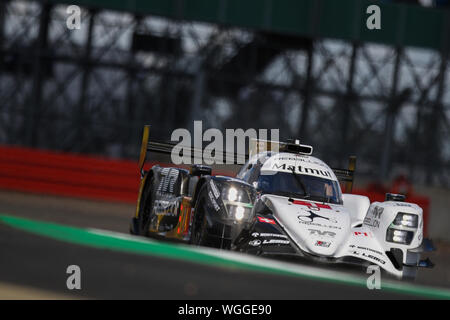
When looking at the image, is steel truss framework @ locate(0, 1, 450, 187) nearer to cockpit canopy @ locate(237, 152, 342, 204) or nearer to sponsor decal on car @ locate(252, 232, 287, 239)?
cockpit canopy @ locate(237, 152, 342, 204)

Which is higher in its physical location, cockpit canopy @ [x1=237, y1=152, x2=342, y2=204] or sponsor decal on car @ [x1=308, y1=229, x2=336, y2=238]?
cockpit canopy @ [x1=237, y1=152, x2=342, y2=204]

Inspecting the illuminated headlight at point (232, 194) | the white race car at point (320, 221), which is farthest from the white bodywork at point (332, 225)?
the illuminated headlight at point (232, 194)

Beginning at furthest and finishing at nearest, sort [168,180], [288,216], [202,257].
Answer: [168,180] < [288,216] < [202,257]

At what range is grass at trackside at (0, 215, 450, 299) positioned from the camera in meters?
2.78

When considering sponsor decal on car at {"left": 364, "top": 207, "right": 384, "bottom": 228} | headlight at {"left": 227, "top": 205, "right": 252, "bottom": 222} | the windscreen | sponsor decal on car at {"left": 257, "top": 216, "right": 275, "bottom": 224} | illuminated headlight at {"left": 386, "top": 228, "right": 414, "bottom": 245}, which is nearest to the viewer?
headlight at {"left": 227, "top": 205, "right": 252, "bottom": 222}

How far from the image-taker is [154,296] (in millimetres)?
2906

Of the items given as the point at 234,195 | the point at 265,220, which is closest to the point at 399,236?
the point at 265,220

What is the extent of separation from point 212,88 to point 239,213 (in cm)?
1954

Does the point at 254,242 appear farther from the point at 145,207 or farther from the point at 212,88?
the point at 212,88

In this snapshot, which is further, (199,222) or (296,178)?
(296,178)

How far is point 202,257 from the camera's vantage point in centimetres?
287

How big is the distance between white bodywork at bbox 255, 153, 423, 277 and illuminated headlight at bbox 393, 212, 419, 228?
0.03m

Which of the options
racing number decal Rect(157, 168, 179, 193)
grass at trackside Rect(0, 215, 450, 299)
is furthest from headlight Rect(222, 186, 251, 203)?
grass at trackside Rect(0, 215, 450, 299)
